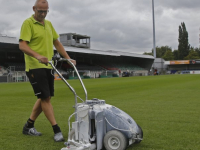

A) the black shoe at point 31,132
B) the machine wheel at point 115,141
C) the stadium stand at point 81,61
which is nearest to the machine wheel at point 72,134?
the machine wheel at point 115,141

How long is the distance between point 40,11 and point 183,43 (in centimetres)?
9927

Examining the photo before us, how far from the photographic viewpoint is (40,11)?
3967mm

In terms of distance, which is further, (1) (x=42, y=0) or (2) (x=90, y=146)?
(1) (x=42, y=0)

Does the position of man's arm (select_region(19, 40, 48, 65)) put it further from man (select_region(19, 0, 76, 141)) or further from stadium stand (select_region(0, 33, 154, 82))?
stadium stand (select_region(0, 33, 154, 82))

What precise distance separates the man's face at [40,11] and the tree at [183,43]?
97378 mm

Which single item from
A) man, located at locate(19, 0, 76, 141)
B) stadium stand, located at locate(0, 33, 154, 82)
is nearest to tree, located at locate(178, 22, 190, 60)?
stadium stand, located at locate(0, 33, 154, 82)

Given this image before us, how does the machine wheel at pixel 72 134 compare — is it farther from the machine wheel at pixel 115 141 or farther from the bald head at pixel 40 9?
the bald head at pixel 40 9

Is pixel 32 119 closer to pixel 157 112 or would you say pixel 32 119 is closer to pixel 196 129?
pixel 196 129

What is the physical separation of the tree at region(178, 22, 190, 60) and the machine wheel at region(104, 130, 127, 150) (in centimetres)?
9797

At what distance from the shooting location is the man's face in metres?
3.93

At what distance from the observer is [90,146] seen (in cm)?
330

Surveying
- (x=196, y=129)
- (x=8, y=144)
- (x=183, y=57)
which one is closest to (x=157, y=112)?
(x=196, y=129)

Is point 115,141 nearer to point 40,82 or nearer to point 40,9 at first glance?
point 40,82

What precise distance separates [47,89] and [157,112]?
3096 mm
